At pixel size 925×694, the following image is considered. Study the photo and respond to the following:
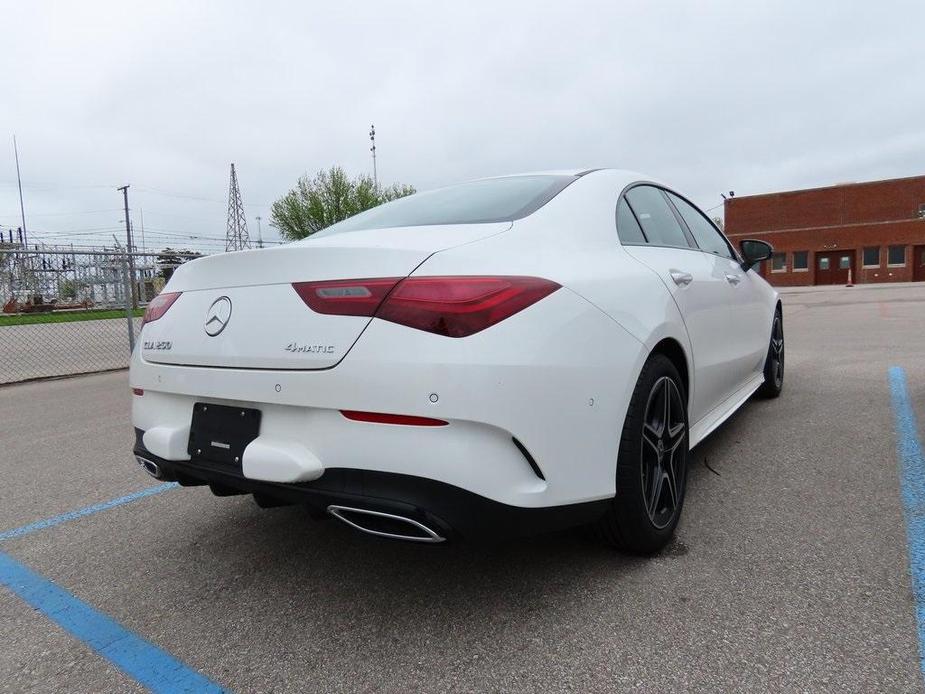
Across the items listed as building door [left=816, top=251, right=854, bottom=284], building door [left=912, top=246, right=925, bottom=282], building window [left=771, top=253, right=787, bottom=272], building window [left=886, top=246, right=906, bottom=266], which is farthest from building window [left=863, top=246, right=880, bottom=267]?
building window [left=771, top=253, right=787, bottom=272]

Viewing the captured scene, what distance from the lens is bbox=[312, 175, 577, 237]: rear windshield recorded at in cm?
236

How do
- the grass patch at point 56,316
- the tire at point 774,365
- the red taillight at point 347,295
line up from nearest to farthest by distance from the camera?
the red taillight at point 347,295
the tire at point 774,365
the grass patch at point 56,316

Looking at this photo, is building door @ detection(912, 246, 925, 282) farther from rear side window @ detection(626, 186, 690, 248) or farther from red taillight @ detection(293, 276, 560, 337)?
red taillight @ detection(293, 276, 560, 337)

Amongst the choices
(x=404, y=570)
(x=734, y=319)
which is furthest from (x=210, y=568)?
(x=734, y=319)

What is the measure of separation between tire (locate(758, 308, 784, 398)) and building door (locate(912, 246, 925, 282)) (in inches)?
2029

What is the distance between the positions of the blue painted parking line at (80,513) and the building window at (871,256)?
2178 inches

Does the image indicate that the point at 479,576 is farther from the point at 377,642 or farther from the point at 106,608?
the point at 106,608

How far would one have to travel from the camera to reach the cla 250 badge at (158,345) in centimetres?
234

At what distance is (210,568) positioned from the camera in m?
2.53

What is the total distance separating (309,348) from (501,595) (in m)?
1.08

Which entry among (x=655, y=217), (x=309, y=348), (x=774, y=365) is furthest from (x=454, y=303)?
(x=774, y=365)

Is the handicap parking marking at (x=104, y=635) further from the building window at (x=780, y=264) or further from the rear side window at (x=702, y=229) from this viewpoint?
the building window at (x=780, y=264)

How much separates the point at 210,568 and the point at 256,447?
2.90 feet

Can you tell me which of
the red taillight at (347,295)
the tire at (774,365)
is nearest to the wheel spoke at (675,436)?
the red taillight at (347,295)
